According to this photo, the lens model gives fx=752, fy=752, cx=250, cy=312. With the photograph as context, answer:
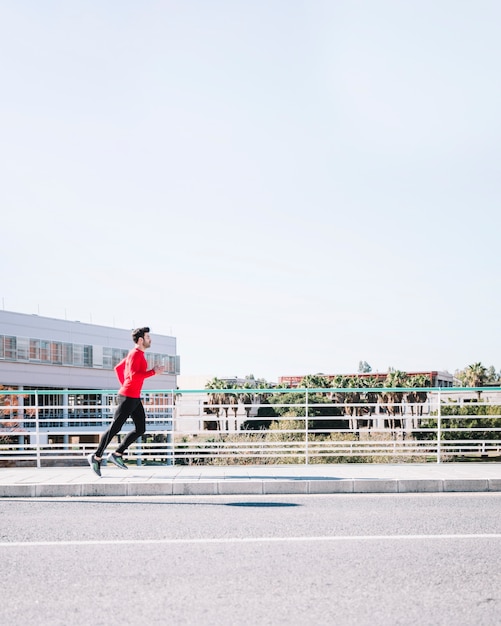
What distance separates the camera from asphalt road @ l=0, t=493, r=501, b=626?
161 inches

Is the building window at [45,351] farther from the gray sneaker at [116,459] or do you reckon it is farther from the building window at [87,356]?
the gray sneaker at [116,459]

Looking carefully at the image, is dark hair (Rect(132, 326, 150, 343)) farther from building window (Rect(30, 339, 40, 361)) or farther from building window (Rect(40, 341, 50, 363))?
building window (Rect(40, 341, 50, 363))

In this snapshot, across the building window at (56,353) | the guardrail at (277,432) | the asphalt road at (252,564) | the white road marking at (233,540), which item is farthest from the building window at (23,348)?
the white road marking at (233,540)

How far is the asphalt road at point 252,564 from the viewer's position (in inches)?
161

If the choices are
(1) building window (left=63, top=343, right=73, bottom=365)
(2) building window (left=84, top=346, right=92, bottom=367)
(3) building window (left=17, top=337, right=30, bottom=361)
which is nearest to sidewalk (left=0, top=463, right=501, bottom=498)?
(3) building window (left=17, top=337, right=30, bottom=361)

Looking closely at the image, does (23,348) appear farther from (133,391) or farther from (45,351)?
(133,391)

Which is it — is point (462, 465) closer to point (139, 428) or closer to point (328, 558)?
point (139, 428)

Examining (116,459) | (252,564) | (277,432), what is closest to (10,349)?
(277,432)

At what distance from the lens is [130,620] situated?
3953 millimetres

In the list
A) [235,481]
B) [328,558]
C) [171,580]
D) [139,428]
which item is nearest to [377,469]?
[235,481]

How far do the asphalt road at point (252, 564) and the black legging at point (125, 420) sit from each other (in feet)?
4.77

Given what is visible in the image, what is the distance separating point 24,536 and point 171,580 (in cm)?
213

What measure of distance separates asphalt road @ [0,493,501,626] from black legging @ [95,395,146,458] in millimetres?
1455

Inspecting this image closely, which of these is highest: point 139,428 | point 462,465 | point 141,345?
point 141,345
